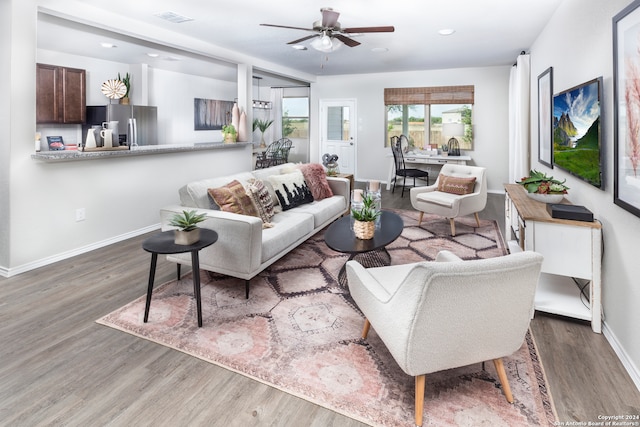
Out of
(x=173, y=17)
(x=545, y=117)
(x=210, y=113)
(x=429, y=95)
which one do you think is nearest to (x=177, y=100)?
(x=210, y=113)

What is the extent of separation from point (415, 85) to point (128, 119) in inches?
219

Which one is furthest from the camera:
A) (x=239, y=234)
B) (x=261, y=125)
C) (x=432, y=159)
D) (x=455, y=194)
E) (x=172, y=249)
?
(x=261, y=125)

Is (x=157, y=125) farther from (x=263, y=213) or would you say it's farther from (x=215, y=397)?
(x=215, y=397)

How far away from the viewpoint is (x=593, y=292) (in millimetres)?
2322

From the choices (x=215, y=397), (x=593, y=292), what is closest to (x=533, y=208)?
(x=593, y=292)

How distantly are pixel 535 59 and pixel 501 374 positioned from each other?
186 inches

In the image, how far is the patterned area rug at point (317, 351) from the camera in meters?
1.69

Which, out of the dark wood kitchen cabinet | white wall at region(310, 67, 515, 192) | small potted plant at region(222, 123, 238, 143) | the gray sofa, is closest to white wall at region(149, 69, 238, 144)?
the dark wood kitchen cabinet

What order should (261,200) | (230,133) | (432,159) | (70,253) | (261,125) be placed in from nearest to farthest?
(261,200) → (70,253) → (230,133) → (432,159) → (261,125)

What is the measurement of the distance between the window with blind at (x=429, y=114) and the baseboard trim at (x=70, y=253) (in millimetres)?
5476

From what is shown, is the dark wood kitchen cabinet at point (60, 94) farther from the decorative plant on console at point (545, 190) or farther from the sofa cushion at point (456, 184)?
the decorative plant on console at point (545, 190)

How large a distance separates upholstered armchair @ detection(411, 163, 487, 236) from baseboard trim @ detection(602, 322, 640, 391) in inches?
88.6

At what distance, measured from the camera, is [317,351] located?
6.98 ft

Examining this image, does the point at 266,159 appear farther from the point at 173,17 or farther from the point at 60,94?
the point at 173,17
